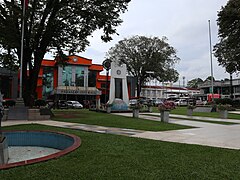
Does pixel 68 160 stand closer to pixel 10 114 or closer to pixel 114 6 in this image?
pixel 10 114

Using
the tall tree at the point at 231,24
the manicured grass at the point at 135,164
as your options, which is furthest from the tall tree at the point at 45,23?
the tall tree at the point at 231,24

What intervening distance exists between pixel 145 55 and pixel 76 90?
48.5ft

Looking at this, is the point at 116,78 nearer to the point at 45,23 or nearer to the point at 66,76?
the point at 45,23

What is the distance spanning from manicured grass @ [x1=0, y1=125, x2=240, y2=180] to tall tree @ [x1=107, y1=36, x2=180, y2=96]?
1605 inches

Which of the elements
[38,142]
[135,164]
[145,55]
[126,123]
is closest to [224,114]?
[126,123]

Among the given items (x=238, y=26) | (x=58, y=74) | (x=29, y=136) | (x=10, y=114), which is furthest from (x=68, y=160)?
(x=58, y=74)

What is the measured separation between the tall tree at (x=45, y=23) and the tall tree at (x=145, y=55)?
26.2 m

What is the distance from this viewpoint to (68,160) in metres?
5.43

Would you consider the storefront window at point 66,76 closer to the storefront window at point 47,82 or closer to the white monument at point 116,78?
the storefront window at point 47,82

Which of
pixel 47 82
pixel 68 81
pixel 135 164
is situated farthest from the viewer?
pixel 68 81

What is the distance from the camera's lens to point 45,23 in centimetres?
2108

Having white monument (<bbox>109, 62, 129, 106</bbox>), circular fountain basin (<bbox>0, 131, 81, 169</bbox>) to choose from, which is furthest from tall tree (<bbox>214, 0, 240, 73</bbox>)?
circular fountain basin (<bbox>0, 131, 81, 169</bbox>)

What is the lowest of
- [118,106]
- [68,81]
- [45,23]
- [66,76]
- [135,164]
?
[135,164]

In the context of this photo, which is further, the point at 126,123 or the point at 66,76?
the point at 66,76
